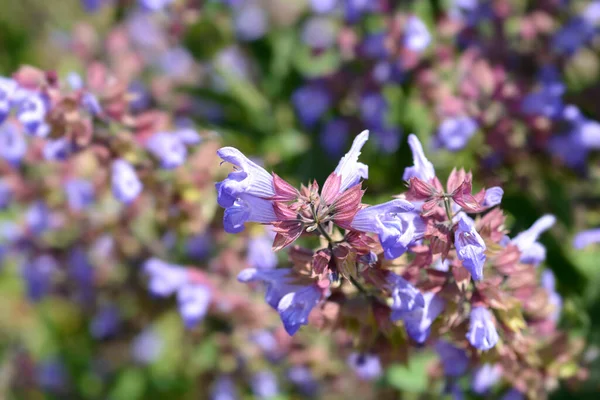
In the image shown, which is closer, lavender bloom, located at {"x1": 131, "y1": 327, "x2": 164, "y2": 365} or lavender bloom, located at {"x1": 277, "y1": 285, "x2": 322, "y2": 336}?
lavender bloom, located at {"x1": 277, "y1": 285, "x2": 322, "y2": 336}

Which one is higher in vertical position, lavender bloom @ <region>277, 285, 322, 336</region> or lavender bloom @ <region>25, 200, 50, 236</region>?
lavender bloom @ <region>25, 200, 50, 236</region>

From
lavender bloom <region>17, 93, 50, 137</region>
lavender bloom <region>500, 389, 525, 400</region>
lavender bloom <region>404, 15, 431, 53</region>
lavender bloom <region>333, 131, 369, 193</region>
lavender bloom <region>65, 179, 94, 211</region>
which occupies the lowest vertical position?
lavender bloom <region>500, 389, 525, 400</region>

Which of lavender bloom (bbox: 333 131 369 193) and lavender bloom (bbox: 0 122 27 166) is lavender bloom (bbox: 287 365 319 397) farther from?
lavender bloom (bbox: 333 131 369 193)

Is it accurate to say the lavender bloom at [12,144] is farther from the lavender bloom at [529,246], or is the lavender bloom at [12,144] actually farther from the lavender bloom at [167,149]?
the lavender bloom at [529,246]

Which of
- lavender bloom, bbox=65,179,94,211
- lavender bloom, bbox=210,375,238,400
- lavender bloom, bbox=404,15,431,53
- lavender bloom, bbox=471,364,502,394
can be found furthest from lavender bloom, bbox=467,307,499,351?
lavender bloom, bbox=65,179,94,211

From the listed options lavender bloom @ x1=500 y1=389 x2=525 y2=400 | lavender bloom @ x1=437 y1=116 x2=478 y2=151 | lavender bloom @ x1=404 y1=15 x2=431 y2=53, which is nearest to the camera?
lavender bloom @ x1=500 y1=389 x2=525 y2=400

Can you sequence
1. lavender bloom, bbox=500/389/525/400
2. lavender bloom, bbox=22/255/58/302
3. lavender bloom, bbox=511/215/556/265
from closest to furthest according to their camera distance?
lavender bloom, bbox=511/215/556/265 → lavender bloom, bbox=500/389/525/400 → lavender bloom, bbox=22/255/58/302

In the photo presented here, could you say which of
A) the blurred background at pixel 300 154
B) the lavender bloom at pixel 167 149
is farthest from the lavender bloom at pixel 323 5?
the lavender bloom at pixel 167 149

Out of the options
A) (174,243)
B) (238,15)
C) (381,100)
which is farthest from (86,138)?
(238,15)
